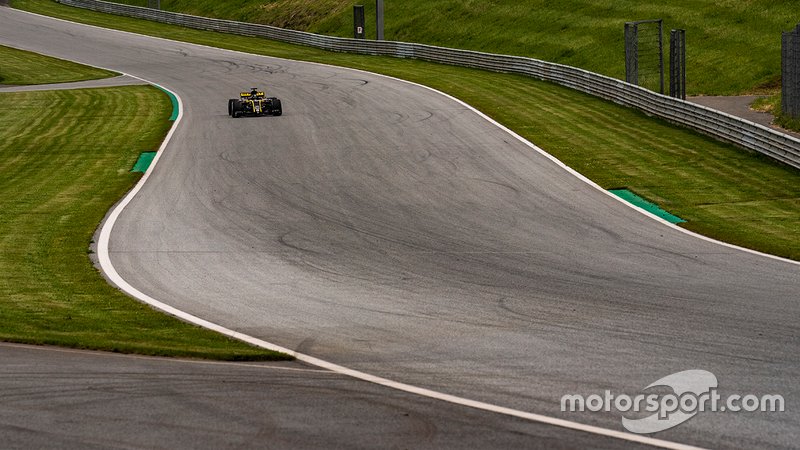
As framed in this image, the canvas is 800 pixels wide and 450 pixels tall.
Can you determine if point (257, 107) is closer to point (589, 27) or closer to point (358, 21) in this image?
point (358, 21)

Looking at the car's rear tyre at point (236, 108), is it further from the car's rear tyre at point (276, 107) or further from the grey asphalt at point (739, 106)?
the grey asphalt at point (739, 106)

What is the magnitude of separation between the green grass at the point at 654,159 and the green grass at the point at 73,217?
399 inches

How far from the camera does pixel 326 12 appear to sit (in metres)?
73.8

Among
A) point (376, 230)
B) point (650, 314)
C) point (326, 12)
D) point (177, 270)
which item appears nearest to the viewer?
point (650, 314)

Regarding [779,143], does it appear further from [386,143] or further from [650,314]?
[650,314]

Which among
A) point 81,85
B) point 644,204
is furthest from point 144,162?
point 81,85

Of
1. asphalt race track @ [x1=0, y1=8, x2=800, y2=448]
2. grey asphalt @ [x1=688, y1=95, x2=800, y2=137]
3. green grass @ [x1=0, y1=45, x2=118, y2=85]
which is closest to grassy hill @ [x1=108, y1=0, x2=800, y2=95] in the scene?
grey asphalt @ [x1=688, y1=95, x2=800, y2=137]

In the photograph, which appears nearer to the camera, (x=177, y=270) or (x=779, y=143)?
(x=177, y=270)

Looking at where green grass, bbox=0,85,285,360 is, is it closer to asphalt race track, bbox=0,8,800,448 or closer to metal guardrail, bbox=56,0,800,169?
asphalt race track, bbox=0,8,800,448

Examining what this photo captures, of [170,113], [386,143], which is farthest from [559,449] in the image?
[170,113]

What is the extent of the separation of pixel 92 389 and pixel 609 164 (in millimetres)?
18598

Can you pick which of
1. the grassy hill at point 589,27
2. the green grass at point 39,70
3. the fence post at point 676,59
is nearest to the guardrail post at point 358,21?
the grassy hill at point 589,27

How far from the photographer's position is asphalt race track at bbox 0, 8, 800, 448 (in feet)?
31.8

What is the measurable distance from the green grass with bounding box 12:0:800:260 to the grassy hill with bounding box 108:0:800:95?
784 cm
